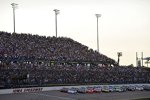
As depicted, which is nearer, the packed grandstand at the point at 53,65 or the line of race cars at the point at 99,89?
the line of race cars at the point at 99,89

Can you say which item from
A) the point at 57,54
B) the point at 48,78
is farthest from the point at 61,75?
the point at 57,54

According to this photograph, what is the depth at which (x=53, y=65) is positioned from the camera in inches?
2896

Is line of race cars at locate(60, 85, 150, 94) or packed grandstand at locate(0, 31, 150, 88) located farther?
packed grandstand at locate(0, 31, 150, 88)

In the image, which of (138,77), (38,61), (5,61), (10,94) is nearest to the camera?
(10,94)

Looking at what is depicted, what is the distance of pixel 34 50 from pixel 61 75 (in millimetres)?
8932

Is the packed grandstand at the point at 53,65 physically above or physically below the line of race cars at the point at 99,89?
above

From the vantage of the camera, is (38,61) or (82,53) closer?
(38,61)

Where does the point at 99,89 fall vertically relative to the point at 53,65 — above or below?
below

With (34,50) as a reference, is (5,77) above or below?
below

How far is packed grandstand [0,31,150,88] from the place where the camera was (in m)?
64.2

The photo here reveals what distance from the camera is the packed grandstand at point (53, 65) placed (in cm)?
6419

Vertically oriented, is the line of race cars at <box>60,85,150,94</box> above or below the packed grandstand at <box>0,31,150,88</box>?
below

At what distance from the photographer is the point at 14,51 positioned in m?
70.2

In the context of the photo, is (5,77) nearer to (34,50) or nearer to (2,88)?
(2,88)
